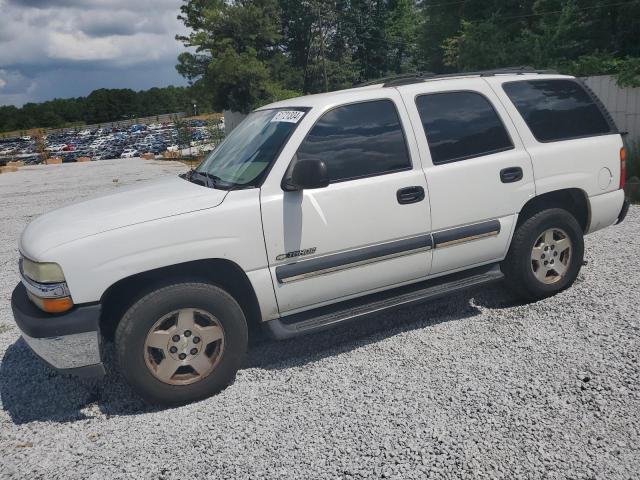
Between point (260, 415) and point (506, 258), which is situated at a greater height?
point (506, 258)

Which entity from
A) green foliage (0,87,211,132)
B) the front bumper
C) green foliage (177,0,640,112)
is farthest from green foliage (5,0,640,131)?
green foliage (0,87,211,132)

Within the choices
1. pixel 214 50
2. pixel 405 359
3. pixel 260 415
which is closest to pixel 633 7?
pixel 405 359

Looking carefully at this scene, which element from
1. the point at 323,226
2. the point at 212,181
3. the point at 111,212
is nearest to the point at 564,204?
the point at 323,226

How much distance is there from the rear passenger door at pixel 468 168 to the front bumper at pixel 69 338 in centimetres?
245

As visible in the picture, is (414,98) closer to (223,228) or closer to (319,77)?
(223,228)

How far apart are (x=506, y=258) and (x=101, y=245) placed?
10.4 feet

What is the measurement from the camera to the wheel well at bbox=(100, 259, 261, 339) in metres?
3.27

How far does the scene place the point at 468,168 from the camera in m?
4.00

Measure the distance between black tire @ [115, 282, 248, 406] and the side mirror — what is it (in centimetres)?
88

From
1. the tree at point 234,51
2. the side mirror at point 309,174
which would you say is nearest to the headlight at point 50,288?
the side mirror at point 309,174

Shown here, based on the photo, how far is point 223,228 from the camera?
130 inches

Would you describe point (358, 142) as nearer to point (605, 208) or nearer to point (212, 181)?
point (212, 181)

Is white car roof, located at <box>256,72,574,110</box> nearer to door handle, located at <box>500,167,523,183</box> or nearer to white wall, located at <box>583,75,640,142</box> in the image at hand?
door handle, located at <box>500,167,523,183</box>

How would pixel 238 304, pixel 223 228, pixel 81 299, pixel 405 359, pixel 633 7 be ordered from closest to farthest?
pixel 81 299
pixel 223 228
pixel 238 304
pixel 405 359
pixel 633 7
